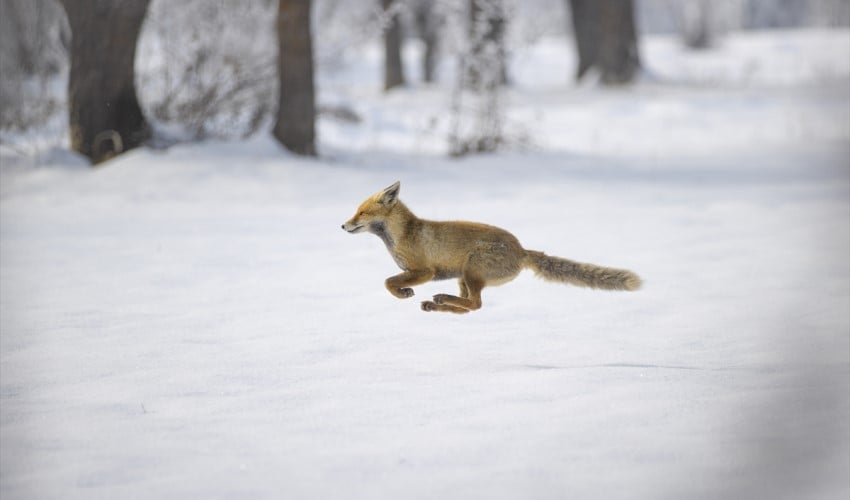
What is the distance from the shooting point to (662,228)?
28.8 ft

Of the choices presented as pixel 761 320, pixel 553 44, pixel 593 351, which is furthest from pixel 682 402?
pixel 553 44

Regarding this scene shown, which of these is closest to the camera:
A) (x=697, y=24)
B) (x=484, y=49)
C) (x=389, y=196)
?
(x=389, y=196)

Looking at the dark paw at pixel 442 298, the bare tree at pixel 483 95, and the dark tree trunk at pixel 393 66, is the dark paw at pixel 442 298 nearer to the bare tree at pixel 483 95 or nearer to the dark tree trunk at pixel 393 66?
the bare tree at pixel 483 95

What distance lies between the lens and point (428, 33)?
28219 millimetres

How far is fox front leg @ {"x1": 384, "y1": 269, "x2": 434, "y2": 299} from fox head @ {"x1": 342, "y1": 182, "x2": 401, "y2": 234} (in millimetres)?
248

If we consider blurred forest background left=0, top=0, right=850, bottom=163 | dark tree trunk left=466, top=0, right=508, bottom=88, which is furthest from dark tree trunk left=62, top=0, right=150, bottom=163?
dark tree trunk left=466, top=0, right=508, bottom=88

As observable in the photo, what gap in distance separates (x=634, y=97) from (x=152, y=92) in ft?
35.9

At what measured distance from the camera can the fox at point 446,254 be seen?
3961mm

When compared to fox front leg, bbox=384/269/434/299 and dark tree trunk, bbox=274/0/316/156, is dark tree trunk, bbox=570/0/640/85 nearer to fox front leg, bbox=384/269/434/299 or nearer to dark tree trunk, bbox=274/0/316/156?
dark tree trunk, bbox=274/0/316/156

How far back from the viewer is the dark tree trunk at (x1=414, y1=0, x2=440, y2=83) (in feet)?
90.3

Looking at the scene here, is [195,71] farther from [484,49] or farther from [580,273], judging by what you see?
[580,273]

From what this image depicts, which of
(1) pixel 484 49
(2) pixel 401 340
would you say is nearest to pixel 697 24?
(1) pixel 484 49

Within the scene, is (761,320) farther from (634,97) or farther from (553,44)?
(553,44)

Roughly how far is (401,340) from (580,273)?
1272 mm
